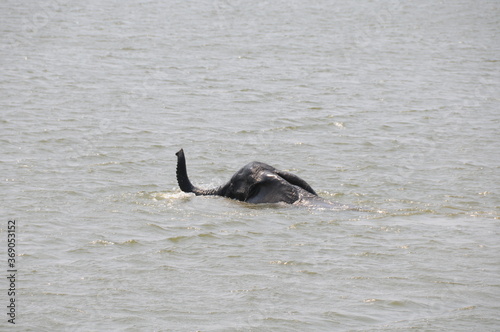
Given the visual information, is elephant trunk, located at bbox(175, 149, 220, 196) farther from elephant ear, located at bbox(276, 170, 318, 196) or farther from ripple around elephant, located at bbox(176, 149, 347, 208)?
elephant ear, located at bbox(276, 170, 318, 196)

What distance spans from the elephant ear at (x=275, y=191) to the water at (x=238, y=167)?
0.91ft

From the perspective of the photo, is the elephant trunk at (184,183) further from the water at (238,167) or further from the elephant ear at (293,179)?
the elephant ear at (293,179)

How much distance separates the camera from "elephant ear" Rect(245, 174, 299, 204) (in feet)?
47.0

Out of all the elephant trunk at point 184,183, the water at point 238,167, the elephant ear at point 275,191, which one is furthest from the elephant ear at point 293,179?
the elephant trunk at point 184,183

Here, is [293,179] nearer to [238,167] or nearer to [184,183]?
[184,183]

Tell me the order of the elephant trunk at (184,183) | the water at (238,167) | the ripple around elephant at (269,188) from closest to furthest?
the water at (238,167)
the ripple around elephant at (269,188)
the elephant trunk at (184,183)

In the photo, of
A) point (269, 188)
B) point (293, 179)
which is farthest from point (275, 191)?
point (293, 179)

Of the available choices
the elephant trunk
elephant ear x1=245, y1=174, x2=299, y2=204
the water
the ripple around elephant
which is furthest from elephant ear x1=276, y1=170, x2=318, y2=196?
the elephant trunk

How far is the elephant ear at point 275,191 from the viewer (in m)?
14.3

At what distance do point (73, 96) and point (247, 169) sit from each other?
1113 centimetres

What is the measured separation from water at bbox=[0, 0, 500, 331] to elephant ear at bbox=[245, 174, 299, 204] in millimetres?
277

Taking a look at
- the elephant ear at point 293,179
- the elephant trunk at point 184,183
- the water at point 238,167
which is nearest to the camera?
the water at point 238,167

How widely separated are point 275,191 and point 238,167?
10.6 ft

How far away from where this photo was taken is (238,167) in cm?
1753
